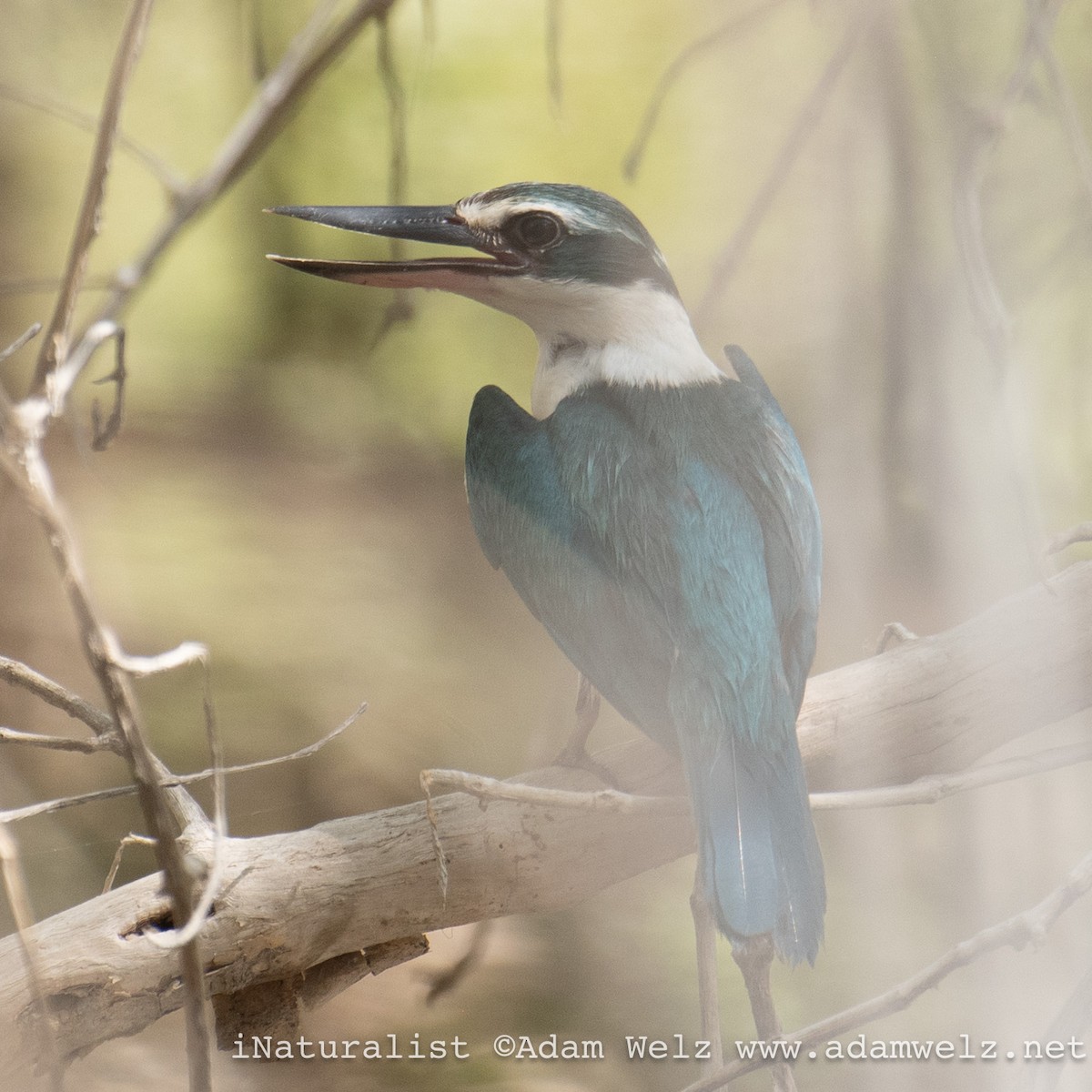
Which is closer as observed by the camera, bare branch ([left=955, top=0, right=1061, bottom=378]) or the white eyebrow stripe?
the white eyebrow stripe

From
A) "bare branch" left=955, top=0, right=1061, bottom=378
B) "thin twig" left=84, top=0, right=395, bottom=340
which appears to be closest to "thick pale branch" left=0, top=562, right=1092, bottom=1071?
"bare branch" left=955, top=0, right=1061, bottom=378

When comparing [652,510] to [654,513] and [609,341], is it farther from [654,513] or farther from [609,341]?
[609,341]

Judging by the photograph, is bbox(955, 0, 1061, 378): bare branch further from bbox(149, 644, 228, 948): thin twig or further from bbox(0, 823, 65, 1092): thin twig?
bbox(0, 823, 65, 1092): thin twig

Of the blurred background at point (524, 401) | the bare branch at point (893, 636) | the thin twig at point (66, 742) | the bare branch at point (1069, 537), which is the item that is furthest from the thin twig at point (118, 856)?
the bare branch at point (1069, 537)

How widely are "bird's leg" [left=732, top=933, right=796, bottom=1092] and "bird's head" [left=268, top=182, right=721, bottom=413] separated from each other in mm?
525

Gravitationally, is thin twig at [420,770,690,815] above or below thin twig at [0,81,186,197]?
below

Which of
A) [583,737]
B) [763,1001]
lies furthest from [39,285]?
[763,1001]

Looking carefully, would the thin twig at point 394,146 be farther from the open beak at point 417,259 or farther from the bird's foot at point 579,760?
the bird's foot at point 579,760

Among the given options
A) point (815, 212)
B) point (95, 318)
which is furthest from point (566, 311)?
point (95, 318)

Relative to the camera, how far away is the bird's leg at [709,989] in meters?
0.99

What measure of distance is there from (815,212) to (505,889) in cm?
72

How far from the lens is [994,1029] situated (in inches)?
41.0

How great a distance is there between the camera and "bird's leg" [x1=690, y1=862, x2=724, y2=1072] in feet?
3.24

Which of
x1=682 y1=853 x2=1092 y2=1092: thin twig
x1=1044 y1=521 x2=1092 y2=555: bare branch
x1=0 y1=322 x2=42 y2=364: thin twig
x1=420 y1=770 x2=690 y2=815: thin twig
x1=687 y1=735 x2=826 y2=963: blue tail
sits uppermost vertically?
x1=0 y1=322 x2=42 y2=364: thin twig
